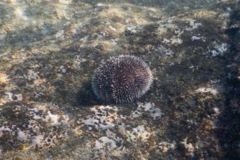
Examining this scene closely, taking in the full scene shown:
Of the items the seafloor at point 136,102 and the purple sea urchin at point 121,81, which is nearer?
the seafloor at point 136,102

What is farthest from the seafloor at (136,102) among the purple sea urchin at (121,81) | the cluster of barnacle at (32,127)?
the purple sea urchin at (121,81)

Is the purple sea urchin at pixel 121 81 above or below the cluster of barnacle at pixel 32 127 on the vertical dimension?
above

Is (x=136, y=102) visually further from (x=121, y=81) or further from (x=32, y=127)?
(x=32, y=127)

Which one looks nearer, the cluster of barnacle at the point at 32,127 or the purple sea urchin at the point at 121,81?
the cluster of barnacle at the point at 32,127

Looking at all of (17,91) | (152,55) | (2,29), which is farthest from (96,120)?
(2,29)

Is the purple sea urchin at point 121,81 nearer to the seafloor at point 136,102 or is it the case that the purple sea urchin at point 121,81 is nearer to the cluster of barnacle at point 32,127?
the seafloor at point 136,102
